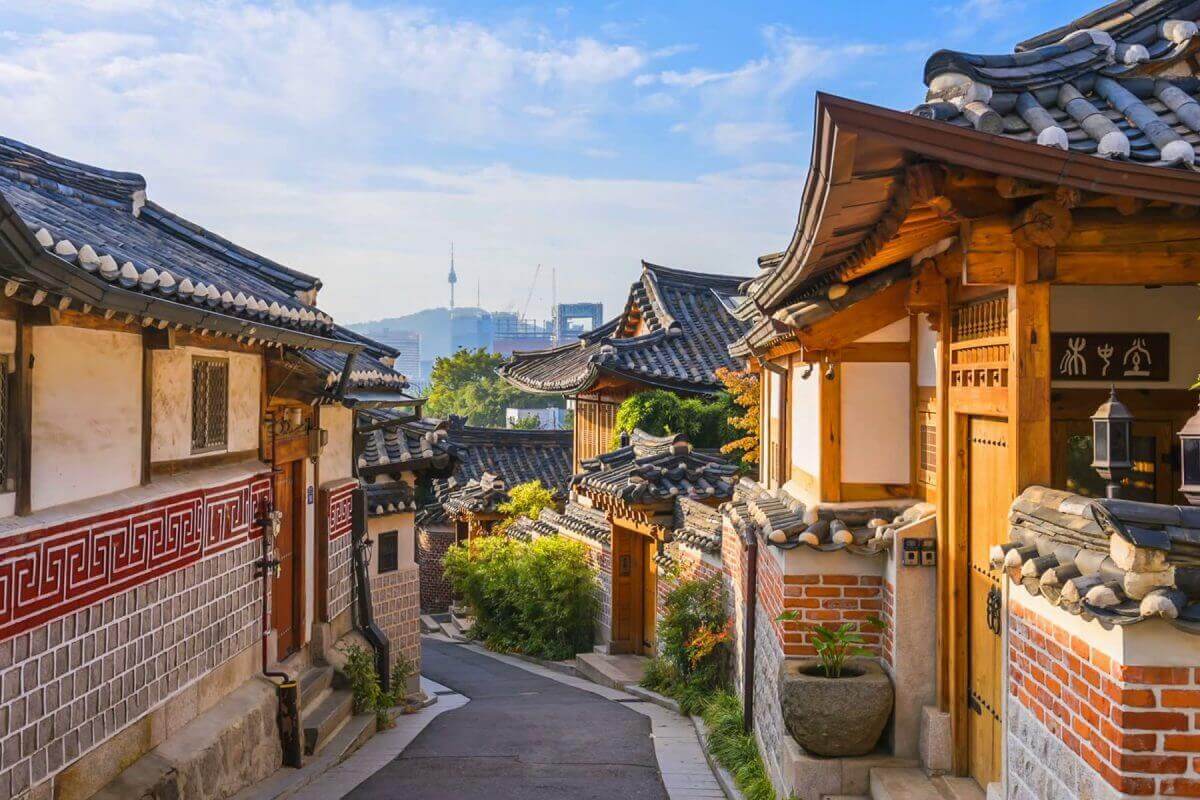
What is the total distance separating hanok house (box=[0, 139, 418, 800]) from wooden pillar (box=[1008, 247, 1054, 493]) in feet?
16.0

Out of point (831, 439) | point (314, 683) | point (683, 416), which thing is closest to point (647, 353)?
point (683, 416)

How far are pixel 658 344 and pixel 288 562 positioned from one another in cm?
1385

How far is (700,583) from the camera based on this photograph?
1475cm

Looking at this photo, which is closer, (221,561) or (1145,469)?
(1145,469)

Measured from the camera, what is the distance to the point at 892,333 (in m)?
8.64

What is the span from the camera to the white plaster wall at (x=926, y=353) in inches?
317

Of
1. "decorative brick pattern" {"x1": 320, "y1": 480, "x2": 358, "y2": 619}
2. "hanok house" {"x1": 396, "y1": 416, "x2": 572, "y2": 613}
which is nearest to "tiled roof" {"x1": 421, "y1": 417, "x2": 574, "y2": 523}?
"hanok house" {"x1": 396, "y1": 416, "x2": 572, "y2": 613}

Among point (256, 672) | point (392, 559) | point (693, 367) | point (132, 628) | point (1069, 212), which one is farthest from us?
point (693, 367)

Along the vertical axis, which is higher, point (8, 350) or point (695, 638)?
point (8, 350)

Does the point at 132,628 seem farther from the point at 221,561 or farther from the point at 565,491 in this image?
Result: the point at 565,491

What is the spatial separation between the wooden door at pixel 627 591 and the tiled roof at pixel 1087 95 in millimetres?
14543

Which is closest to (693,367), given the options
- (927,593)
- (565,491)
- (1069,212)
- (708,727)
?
(565,491)

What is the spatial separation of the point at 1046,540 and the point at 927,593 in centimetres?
305

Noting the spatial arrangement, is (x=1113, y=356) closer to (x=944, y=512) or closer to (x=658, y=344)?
(x=944, y=512)
